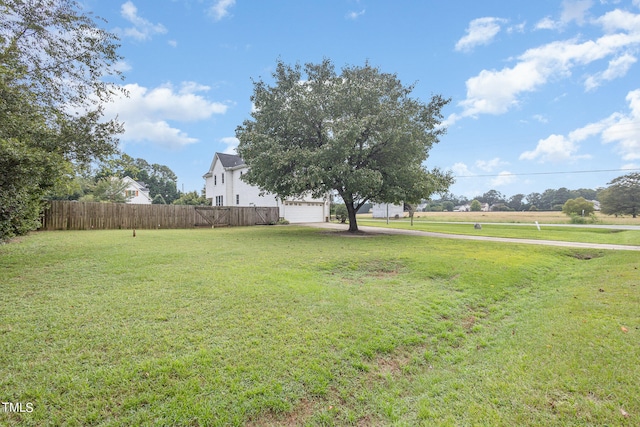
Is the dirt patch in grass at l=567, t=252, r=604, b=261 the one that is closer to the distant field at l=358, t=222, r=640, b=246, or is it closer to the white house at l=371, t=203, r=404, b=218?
the distant field at l=358, t=222, r=640, b=246

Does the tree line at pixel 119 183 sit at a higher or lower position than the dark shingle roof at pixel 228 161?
lower

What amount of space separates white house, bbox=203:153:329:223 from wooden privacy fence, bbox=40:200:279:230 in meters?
2.12

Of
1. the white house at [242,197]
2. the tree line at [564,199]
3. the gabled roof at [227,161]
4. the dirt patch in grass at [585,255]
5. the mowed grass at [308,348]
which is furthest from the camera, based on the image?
the tree line at [564,199]

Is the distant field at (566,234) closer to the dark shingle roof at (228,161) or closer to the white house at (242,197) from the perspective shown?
the white house at (242,197)

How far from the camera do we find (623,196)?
3953 centimetres

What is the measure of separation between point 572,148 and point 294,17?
29.9 meters

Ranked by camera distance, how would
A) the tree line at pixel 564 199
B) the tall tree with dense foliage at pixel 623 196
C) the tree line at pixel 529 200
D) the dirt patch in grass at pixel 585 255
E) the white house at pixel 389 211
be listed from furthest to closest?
1. the tree line at pixel 529 200
2. the white house at pixel 389 211
3. the tree line at pixel 564 199
4. the tall tree with dense foliage at pixel 623 196
5. the dirt patch in grass at pixel 585 255

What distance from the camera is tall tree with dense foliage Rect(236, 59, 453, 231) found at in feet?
43.8

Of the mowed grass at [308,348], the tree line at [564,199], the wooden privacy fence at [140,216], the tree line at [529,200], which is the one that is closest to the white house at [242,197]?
the wooden privacy fence at [140,216]

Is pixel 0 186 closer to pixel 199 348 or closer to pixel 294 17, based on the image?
pixel 199 348

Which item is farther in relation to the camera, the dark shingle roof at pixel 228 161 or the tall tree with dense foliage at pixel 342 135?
the dark shingle roof at pixel 228 161

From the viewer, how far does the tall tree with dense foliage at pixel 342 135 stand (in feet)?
43.8

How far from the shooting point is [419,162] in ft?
51.6

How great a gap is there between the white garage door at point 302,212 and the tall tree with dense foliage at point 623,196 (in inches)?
1703
